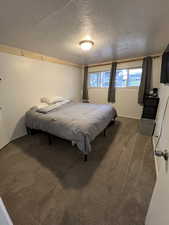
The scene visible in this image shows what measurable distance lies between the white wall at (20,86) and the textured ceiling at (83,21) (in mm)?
572

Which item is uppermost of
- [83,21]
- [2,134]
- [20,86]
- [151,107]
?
[83,21]

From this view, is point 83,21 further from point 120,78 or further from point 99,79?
point 99,79

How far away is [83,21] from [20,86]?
7.23 feet

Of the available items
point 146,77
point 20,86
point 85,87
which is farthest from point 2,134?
point 146,77

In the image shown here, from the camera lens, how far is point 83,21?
1.54 m

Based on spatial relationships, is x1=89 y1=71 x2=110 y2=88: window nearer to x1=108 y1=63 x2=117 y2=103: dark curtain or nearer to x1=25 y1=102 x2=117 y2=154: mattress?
x1=108 y1=63 x2=117 y2=103: dark curtain

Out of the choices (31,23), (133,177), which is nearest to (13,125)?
(31,23)

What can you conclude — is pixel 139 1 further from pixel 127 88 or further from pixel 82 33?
pixel 127 88

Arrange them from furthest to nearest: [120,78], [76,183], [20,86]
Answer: [120,78] → [20,86] → [76,183]

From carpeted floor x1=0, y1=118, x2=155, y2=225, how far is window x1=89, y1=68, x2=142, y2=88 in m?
2.53

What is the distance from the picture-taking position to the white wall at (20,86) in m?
2.43

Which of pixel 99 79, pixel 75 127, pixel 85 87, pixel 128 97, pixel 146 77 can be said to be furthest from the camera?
pixel 85 87

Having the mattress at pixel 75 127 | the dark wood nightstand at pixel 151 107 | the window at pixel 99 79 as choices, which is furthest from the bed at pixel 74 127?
the window at pixel 99 79

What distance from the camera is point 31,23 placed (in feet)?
5.14
